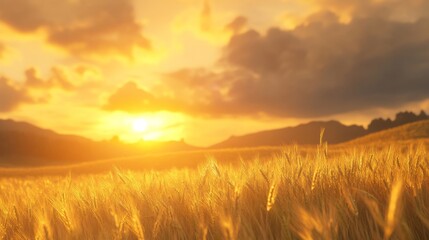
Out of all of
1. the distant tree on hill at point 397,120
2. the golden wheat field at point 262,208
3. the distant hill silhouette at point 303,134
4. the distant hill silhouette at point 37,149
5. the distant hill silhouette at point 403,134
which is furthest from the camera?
the distant hill silhouette at point 303,134

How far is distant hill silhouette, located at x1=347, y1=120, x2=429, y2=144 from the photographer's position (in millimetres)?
22750

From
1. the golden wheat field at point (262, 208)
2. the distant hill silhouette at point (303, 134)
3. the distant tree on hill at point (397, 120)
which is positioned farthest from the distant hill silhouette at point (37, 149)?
the distant hill silhouette at point (303, 134)

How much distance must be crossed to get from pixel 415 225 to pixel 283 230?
62 centimetres

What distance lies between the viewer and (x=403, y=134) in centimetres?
2316

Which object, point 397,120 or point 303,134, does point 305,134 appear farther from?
point 397,120

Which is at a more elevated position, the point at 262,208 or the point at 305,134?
the point at 305,134

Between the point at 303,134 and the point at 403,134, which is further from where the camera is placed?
the point at 303,134

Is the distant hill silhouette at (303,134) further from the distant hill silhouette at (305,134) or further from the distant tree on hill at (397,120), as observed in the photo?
the distant tree on hill at (397,120)

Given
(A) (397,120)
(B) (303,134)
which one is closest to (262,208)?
(A) (397,120)

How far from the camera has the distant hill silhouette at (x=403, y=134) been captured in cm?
2275

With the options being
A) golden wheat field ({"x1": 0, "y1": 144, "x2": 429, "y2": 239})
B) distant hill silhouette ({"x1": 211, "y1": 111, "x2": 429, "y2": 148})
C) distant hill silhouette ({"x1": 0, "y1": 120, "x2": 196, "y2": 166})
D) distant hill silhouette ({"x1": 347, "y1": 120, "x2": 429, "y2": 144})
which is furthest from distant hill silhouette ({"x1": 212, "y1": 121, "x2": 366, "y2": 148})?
golden wheat field ({"x1": 0, "y1": 144, "x2": 429, "y2": 239})

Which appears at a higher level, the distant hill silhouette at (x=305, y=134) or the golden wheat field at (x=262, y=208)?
the distant hill silhouette at (x=305, y=134)

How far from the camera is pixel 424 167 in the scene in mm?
2357

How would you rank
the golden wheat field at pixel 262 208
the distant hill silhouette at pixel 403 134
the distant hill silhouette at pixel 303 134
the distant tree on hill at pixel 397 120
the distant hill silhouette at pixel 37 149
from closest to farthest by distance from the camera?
the golden wheat field at pixel 262 208, the distant hill silhouette at pixel 403 134, the distant hill silhouette at pixel 37 149, the distant tree on hill at pixel 397 120, the distant hill silhouette at pixel 303 134
